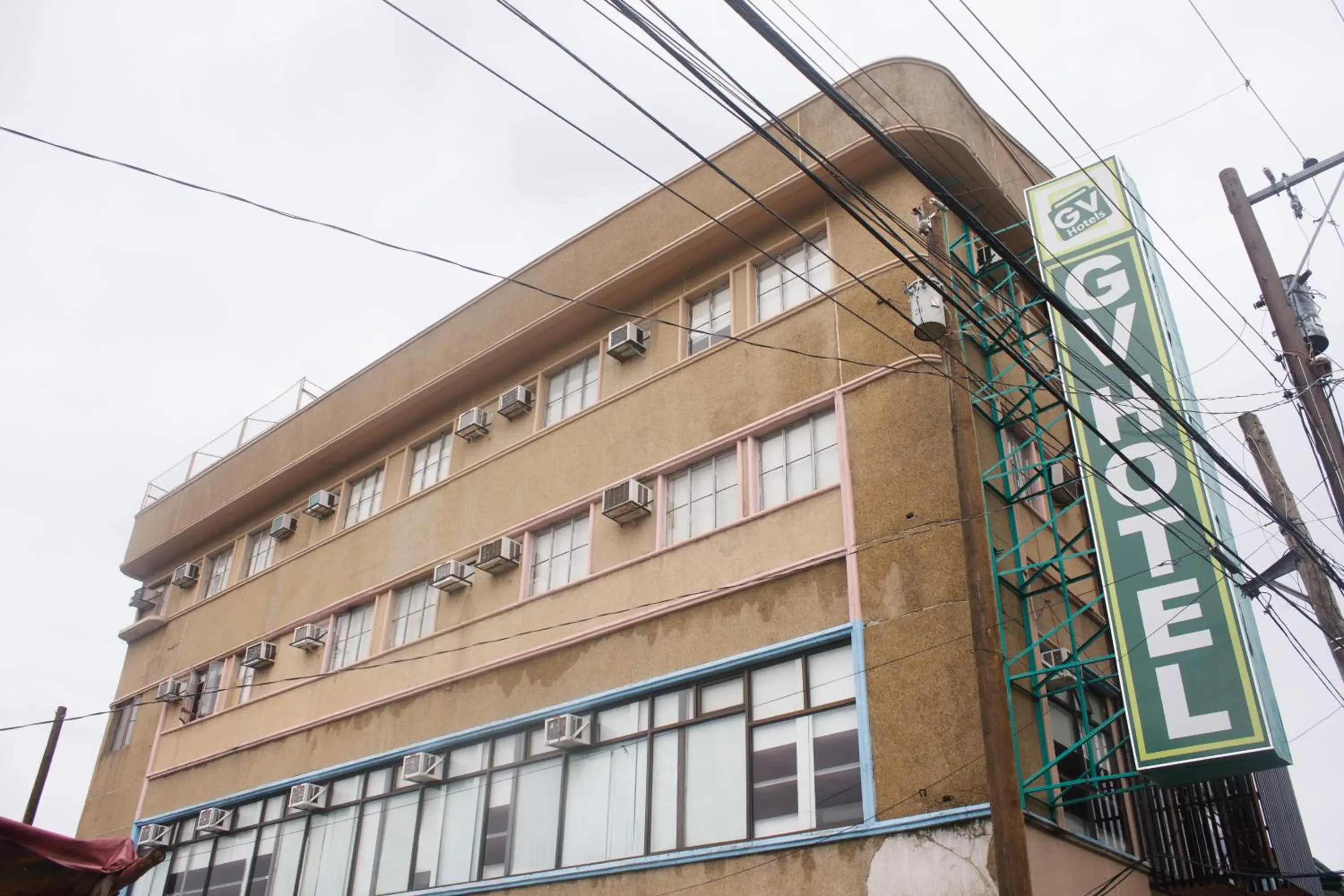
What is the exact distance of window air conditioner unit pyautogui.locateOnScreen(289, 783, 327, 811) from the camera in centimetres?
1956

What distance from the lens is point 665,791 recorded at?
1470 cm

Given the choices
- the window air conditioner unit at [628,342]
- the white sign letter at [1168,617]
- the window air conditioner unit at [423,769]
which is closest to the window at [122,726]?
the window air conditioner unit at [423,769]

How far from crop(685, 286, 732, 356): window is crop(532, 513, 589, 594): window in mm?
3294

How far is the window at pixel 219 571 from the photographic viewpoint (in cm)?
2669

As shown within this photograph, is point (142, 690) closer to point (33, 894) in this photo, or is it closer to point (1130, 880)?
point (33, 894)

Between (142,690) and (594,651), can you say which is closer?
(594,651)

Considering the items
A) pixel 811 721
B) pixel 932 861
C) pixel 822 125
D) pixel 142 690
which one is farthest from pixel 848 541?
pixel 142 690

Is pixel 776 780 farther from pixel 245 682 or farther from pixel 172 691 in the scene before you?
pixel 172 691

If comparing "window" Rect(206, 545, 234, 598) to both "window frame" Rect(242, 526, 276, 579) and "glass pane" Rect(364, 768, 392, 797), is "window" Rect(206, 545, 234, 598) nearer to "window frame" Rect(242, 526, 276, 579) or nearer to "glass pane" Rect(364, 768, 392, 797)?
"window frame" Rect(242, 526, 276, 579)

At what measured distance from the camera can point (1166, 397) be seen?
13.3 meters

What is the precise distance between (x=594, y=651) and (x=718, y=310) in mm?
5788

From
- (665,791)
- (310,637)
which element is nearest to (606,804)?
(665,791)

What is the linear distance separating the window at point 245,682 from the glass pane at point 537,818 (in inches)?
363

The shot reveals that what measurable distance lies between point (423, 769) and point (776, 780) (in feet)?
21.9
